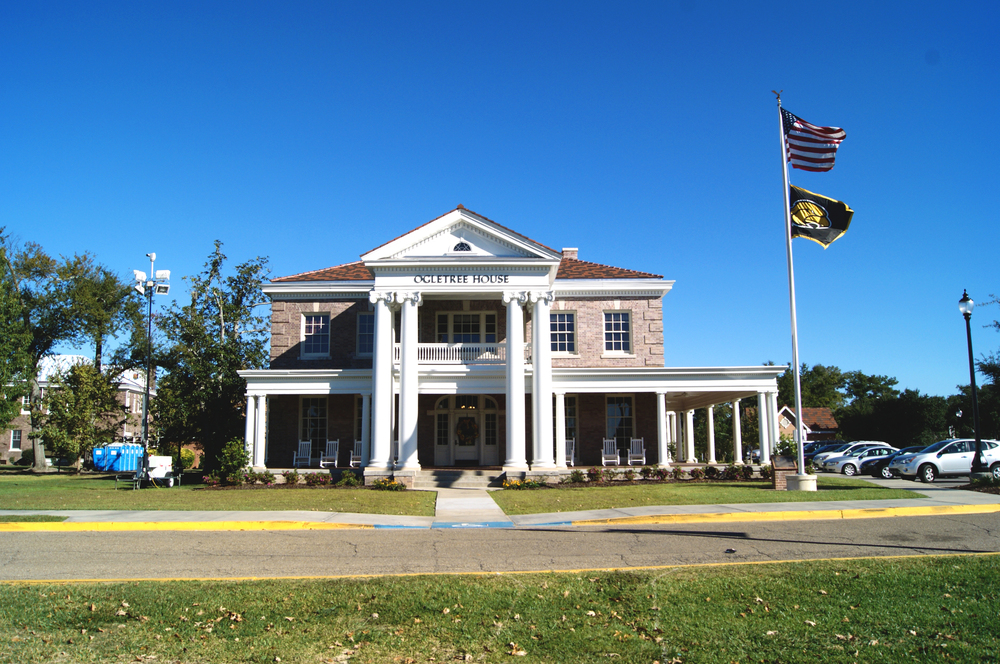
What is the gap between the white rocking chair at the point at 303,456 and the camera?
2872 centimetres

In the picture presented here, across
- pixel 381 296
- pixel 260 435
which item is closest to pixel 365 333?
pixel 381 296

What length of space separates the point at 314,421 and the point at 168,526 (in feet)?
51.7

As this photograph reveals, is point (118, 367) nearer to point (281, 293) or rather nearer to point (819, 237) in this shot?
point (281, 293)

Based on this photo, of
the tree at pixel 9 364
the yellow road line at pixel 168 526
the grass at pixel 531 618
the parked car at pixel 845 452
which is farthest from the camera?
the parked car at pixel 845 452

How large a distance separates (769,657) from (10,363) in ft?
131

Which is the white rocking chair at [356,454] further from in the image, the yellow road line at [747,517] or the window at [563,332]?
the yellow road line at [747,517]

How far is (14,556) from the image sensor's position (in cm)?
1026

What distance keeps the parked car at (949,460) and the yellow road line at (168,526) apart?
21507mm

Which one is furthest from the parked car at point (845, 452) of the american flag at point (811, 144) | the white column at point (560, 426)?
the american flag at point (811, 144)

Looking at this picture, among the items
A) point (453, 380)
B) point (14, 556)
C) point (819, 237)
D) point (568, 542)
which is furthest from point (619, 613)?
point (453, 380)

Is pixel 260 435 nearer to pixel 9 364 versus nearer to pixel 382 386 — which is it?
pixel 382 386

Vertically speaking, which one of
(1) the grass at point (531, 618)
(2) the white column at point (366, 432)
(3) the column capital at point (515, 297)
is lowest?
(1) the grass at point (531, 618)

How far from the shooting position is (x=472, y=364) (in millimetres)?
26500

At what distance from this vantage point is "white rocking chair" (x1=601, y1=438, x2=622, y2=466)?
91.5 ft
